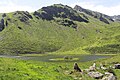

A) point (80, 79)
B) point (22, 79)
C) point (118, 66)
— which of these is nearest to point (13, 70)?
point (22, 79)

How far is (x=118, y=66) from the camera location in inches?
2286

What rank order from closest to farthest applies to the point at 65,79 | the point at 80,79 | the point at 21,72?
the point at 21,72 < the point at 65,79 < the point at 80,79

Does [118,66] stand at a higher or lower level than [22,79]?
lower

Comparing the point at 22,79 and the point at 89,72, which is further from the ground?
the point at 22,79

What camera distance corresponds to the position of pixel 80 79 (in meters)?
37.7

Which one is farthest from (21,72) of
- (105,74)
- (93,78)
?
(105,74)

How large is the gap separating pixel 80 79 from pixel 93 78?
376 cm

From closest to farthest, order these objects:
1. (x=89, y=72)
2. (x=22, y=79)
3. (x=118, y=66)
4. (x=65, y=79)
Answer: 1. (x=22, y=79)
2. (x=65, y=79)
3. (x=89, y=72)
4. (x=118, y=66)

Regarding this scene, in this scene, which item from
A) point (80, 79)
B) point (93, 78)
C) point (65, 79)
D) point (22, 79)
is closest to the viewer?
point (22, 79)

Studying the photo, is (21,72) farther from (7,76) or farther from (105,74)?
(105,74)

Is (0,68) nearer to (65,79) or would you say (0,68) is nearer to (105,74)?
(65,79)

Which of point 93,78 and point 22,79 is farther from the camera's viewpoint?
point 93,78

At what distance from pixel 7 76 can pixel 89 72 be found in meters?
19.9

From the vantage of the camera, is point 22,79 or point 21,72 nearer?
point 22,79
